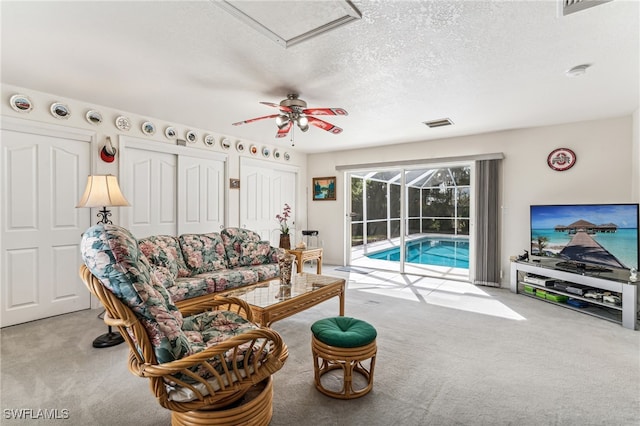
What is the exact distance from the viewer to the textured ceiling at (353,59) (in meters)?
1.90

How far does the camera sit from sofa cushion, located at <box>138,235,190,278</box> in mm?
2955

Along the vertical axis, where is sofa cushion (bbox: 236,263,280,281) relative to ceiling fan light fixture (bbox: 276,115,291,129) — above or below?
below

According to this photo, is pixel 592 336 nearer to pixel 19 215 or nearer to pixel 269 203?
pixel 269 203

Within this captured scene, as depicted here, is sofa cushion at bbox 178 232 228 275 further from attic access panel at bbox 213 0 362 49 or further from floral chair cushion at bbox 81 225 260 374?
attic access panel at bbox 213 0 362 49

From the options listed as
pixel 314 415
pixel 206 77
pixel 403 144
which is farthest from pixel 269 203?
pixel 314 415

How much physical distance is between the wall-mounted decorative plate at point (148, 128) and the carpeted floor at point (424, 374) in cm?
235

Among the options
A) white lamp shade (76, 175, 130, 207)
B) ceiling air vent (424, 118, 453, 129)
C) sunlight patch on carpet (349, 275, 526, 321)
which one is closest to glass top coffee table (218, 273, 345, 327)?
white lamp shade (76, 175, 130, 207)

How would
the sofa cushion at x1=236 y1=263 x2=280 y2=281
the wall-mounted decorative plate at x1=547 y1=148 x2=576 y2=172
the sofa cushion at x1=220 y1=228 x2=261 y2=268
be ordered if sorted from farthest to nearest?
the wall-mounted decorative plate at x1=547 y1=148 x2=576 y2=172
the sofa cushion at x1=220 y1=228 x2=261 y2=268
the sofa cushion at x1=236 y1=263 x2=280 y2=281

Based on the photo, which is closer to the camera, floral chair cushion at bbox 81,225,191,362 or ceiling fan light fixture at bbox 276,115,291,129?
floral chair cushion at bbox 81,225,191,362

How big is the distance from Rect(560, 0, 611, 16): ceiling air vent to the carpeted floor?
2379mm

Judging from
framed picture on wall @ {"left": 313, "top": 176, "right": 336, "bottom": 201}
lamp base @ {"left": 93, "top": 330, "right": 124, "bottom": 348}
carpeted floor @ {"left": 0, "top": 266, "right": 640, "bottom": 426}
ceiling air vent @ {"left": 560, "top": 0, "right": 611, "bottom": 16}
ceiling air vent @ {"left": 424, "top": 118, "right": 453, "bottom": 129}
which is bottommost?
carpeted floor @ {"left": 0, "top": 266, "right": 640, "bottom": 426}

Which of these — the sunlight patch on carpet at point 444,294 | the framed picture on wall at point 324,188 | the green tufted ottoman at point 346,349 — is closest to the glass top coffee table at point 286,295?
the green tufted ottoman at point 346,349

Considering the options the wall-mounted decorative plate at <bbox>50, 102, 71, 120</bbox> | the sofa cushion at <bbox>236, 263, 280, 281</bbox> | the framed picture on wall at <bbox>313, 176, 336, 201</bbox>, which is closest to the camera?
the wall-mounted decorative plate at <bbox>50, 102, 71, 120</bbox>

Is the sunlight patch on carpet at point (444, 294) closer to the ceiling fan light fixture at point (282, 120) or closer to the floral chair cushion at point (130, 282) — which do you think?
the ceiling fan light fixture at point (282, 120)
